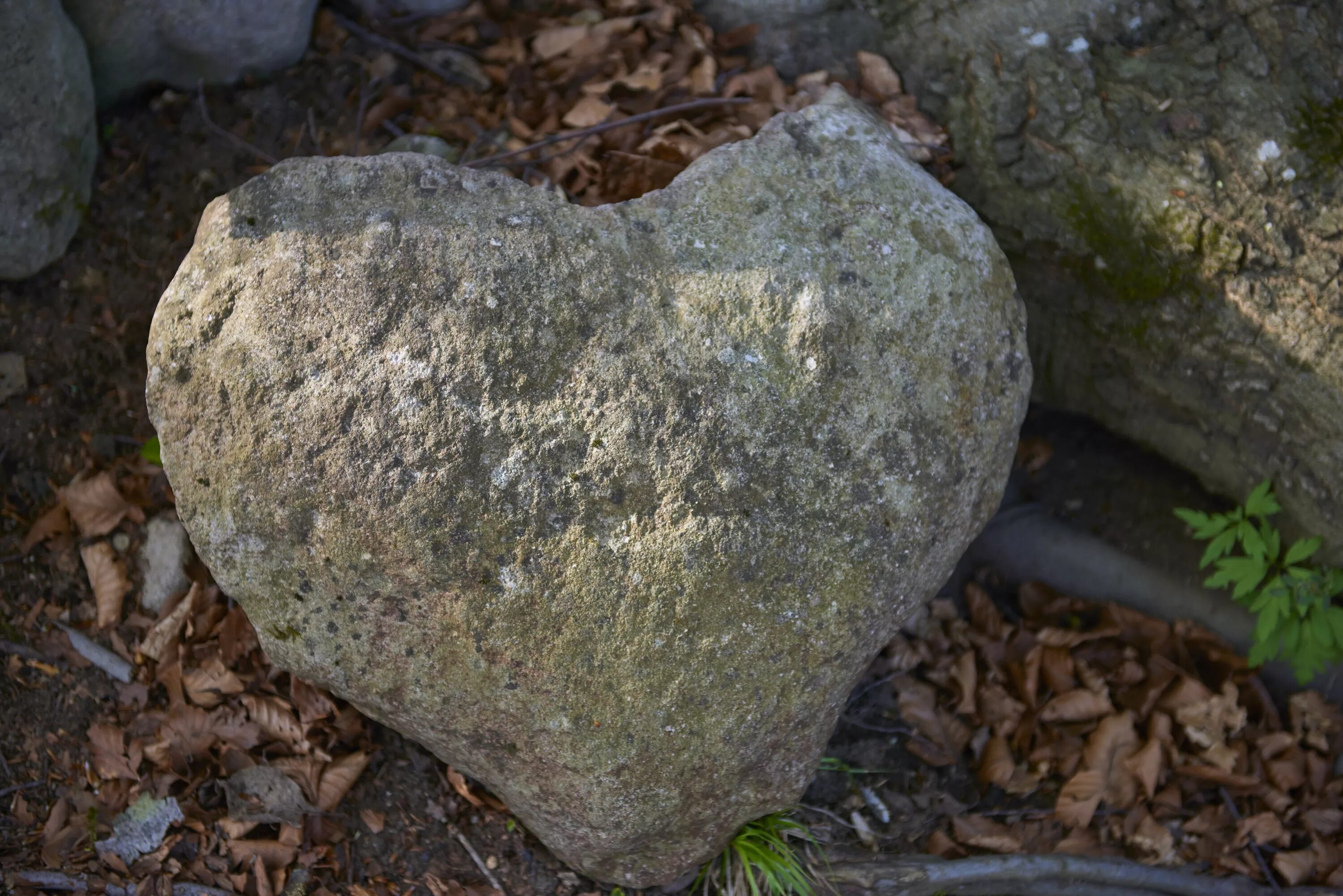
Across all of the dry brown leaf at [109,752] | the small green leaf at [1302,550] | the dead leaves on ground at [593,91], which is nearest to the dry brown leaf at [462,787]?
the dry brown leaf at [109,752]

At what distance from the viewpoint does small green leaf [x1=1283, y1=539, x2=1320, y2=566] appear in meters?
2.72

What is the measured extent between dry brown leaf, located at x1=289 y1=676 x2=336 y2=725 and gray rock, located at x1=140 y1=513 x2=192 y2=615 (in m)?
0.47

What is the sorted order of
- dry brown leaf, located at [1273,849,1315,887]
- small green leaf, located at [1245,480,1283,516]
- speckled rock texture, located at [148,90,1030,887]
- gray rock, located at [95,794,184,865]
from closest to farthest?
1. speckled rock texture, located at [148,90,1030,887]
2. gray rock, located at [95,794,184,865]
3. small green leaf, located at [1245,480,1283,516]
4. dry brown leaf, located at [1273,849,1315,887]

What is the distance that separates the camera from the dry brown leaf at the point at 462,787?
8.39 feet

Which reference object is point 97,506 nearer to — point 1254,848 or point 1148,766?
point 1148,766

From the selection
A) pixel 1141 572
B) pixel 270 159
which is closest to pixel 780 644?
pixel 1141 572

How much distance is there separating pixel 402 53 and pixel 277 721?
2145mm

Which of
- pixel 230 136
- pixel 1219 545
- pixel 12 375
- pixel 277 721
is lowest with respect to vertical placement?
pixel 277 721

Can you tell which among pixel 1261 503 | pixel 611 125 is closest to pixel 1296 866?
pixel 1261 503

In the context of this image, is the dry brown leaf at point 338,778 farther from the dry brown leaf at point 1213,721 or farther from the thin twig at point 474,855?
the dry brown leaf at point 1213,721

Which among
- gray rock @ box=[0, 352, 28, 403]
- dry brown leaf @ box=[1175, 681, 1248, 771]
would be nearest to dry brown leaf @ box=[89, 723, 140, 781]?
gray rock @ box=[0, 352, 28, 403]

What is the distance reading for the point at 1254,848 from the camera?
292 centimetres

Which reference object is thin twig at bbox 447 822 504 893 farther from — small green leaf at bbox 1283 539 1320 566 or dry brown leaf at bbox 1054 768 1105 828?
small green leaf at bbox 1283 539 1320 566

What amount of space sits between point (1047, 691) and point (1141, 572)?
1.89 feet
